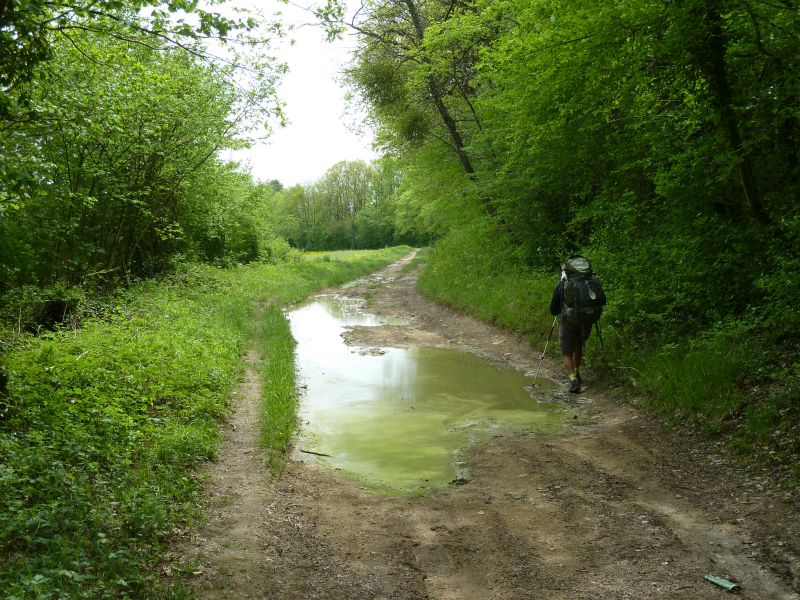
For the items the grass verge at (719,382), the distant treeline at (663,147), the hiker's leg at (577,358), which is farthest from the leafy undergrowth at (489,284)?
the hiker's leg at (577,358)

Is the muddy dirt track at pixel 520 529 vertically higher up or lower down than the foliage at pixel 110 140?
lower down

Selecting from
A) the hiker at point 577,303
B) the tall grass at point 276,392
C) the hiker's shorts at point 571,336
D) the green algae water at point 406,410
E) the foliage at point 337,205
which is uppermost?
the foliage at point 337,205

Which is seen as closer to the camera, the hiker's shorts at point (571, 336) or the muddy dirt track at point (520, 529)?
the muddy dirt track at point (520, 529)

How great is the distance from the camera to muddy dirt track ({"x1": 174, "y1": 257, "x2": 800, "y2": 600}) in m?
4.20

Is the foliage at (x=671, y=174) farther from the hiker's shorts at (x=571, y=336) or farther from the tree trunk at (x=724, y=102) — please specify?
the hiker's shorts at (x=571, y=336)

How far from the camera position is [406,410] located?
918 cm

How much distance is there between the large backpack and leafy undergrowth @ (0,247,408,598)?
4899 mm

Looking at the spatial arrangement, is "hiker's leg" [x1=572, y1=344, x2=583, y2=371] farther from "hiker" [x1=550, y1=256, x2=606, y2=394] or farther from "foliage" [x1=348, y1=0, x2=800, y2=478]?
"foliage" [x1=348, y1=0, x2=800, y2=478]

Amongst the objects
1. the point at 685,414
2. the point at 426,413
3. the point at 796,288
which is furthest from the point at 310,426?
the point at 796,288

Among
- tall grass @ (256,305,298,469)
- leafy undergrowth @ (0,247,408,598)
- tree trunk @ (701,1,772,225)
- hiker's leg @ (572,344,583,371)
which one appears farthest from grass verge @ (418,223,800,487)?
leafy undergrowth @ (0,247,408,598)

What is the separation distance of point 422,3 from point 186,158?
10004 millimetres

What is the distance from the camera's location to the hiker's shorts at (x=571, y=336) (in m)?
9.51

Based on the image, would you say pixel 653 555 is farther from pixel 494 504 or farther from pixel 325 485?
pixel 325 485

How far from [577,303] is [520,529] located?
16.5 ft
